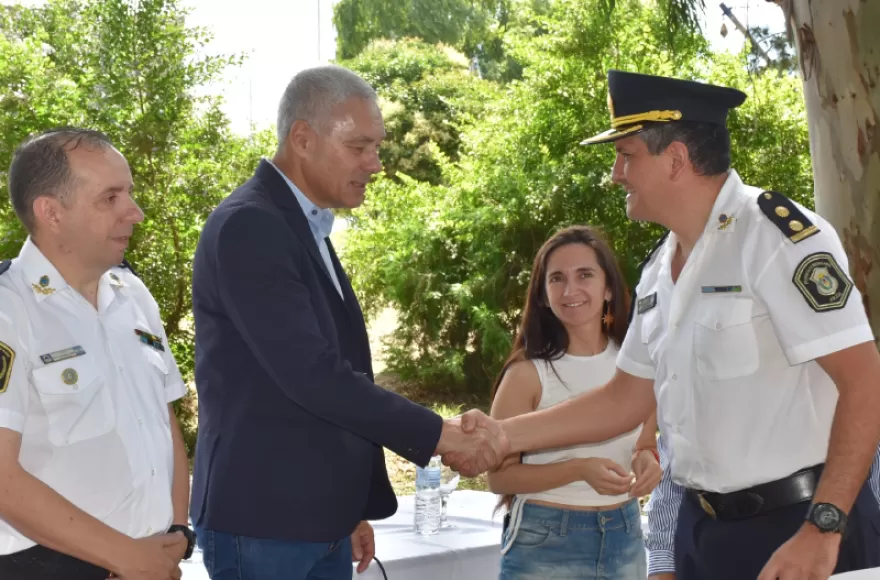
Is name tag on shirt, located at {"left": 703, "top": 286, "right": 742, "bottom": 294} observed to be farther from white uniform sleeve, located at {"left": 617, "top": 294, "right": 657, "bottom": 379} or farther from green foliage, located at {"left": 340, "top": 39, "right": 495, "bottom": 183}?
green foliage, located at {"left": 340, "top": 39, "right": 495, "bottom": 183}

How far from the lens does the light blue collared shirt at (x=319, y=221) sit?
206 cm

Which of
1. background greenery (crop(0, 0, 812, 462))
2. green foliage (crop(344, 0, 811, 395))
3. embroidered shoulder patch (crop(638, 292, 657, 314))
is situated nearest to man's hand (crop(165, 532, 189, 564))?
embroidered shoulder patch (crop(638, 292, 657, 314))

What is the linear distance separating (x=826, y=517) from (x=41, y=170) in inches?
56.4

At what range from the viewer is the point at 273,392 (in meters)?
1.88

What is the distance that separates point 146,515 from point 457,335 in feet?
21.4

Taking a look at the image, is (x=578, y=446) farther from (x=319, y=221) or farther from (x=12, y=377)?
(x=12, y=377)

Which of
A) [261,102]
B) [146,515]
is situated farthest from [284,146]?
[261,102]

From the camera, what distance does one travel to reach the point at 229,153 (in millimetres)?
6855

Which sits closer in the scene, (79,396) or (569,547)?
(79,396)

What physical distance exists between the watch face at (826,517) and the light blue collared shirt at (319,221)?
3.14 ft

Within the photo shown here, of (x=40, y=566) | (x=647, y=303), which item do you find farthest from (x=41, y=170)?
(x=647, y=303)

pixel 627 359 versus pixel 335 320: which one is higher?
pixel 335 320

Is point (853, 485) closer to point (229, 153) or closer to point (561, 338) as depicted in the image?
point (561, 338)

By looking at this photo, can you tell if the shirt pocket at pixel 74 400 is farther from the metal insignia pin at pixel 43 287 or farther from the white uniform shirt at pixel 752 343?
the white uniform shirt at pixel 752 343
